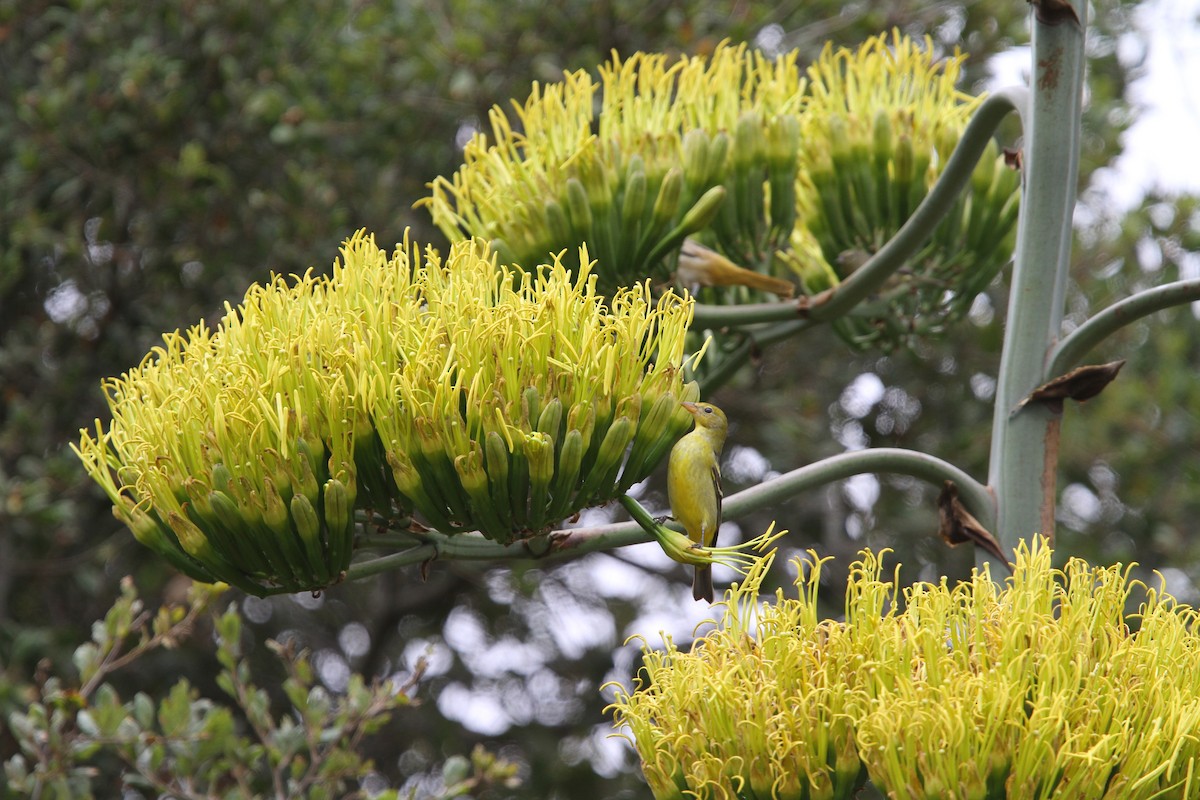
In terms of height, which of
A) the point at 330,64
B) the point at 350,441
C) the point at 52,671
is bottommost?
the point at 52,671

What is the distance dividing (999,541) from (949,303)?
131 cm

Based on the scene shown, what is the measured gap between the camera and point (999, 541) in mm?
2529

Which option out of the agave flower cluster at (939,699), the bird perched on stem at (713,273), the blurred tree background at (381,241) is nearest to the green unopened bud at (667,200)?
the bird perched on stem at (713,273)

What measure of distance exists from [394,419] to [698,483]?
1.77 feet

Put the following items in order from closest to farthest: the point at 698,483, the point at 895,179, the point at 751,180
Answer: the point at 698,483
the point at 751,180
the point at 895,179

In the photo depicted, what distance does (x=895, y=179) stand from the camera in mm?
3406

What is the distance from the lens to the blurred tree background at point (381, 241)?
217 inches

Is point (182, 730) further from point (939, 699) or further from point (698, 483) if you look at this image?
point (939, 699)

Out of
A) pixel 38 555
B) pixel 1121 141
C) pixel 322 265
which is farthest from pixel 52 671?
pixel 1121 141

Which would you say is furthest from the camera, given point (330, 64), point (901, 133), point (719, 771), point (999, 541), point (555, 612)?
point (555, 612)

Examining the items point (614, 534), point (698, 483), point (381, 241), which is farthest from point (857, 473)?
point (381, 241)

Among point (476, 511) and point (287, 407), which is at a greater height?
point (287, 407)

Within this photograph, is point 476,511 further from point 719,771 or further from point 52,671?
point 52,671

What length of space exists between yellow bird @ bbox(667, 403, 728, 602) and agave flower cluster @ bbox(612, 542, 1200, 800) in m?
→ 0.18
